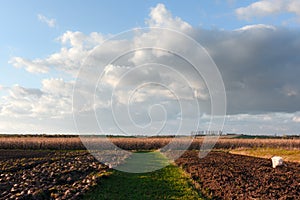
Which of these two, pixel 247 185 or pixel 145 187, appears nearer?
pixel 247 185

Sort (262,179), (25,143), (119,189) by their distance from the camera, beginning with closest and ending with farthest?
(119,189), (262,179), (25,143)

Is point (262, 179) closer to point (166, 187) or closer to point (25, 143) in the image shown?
point (166, 187)

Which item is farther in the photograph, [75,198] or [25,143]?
[25,143]

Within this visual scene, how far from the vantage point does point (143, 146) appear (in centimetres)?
6188

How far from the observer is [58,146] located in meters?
56.3

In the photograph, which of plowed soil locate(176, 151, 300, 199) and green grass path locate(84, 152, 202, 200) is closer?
plowed soil locate(176, 151, 300, 199)

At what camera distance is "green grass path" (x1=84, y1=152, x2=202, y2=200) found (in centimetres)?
1522

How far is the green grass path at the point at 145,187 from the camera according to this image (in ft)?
49.9

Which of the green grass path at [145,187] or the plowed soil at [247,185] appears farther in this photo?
the green grass path at [145,187]

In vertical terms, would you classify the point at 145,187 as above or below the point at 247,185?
below

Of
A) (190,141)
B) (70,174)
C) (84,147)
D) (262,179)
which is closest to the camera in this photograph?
(262,179)

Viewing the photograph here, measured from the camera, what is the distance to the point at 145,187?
1747 centimetres

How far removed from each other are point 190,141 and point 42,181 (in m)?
49.3

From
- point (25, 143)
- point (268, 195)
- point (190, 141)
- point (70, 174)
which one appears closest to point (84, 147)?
point (25, 143)
